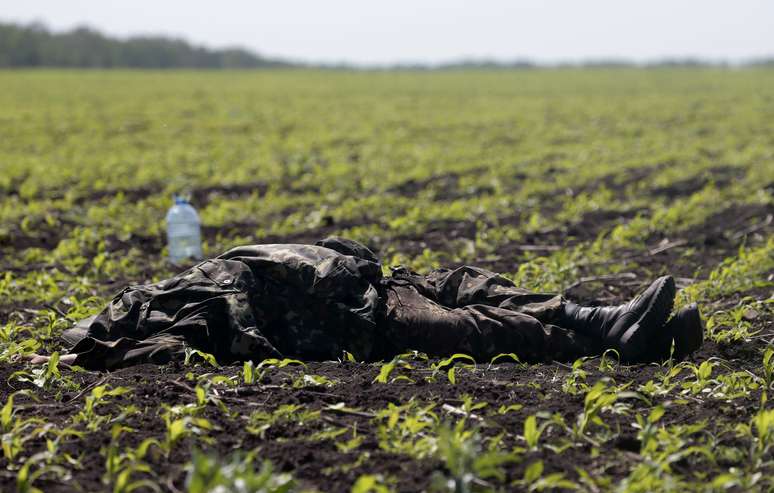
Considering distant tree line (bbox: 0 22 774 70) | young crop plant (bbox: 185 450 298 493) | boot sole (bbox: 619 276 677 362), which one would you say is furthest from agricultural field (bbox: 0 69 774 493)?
distant tree line (bbox: 0 22 774 70)

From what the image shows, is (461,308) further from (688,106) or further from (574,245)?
(688,106)

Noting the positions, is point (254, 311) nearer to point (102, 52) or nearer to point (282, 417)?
point (282, 417)

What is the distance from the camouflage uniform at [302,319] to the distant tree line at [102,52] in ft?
252

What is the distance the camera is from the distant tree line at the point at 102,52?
7975 cm

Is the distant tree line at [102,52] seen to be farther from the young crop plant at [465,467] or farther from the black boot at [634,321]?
the young crop plant at [465,467]

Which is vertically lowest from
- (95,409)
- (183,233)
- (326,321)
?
(183,233)

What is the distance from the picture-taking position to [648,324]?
4.36 metres

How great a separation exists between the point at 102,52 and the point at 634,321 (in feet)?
305

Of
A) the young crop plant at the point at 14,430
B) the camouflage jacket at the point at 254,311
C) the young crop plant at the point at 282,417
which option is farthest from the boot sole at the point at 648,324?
the young crop plant at the point at 14,430

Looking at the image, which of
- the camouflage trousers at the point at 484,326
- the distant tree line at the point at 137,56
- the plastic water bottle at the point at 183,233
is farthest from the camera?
the distant tree line at the point at 137,56

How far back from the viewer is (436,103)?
3167 cm

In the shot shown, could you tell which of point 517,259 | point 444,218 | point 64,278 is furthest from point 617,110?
point 64,278

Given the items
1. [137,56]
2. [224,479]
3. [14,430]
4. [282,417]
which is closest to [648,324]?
[282,417]

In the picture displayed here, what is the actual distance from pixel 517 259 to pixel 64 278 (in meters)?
3.49
